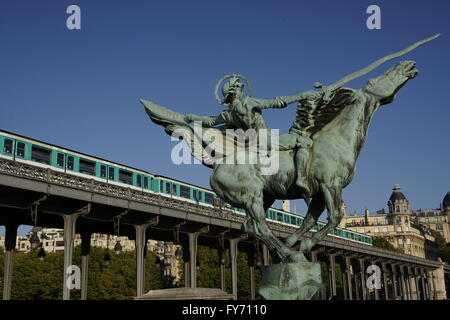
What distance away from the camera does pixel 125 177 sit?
3391 cm

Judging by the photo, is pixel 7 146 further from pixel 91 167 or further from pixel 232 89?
pixel 232 89

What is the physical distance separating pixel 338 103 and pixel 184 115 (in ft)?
7.66

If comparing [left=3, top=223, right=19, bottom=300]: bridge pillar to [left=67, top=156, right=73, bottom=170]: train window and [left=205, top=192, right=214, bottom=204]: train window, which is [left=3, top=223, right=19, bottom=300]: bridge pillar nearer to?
[left=67, top=156, right=73, bottom=170]: train window

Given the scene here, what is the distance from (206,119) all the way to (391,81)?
2784mm

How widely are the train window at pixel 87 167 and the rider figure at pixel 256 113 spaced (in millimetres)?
23378

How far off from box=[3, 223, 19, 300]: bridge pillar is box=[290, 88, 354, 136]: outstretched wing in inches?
834

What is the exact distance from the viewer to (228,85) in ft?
25.6

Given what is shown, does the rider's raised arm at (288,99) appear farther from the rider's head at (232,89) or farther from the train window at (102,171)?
the train window at (102,171)

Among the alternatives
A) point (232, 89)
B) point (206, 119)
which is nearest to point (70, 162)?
point (206, 119)

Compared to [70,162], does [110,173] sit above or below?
above

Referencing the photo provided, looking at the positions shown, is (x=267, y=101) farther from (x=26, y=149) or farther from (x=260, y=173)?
(x=26, y=149)

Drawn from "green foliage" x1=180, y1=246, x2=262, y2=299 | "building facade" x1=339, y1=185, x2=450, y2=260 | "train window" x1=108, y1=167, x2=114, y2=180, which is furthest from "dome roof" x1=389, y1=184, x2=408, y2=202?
"train window" x1=108, y1=167, x2=114, y2=180
